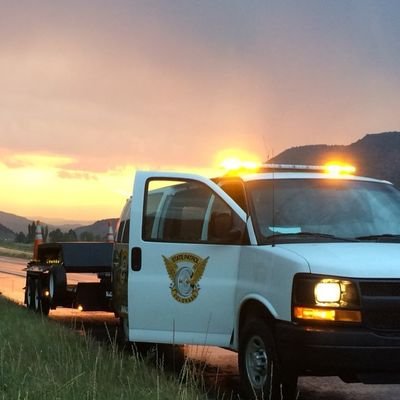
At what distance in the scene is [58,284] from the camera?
1091cm

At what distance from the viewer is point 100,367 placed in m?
6.41

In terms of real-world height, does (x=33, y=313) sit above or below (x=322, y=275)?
below

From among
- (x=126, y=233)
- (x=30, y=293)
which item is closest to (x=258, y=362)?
(x=126, y=233)

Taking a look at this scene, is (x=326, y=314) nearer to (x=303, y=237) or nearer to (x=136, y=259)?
(x=303, y=237)

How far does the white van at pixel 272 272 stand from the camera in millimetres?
5277

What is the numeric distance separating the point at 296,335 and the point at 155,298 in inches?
66.3

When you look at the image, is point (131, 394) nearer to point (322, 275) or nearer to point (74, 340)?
point (322, 275)

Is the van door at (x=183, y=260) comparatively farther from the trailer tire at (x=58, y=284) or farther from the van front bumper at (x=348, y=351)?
the trailer tire at (x=58, y=284)

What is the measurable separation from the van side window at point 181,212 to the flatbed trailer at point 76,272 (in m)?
3.70

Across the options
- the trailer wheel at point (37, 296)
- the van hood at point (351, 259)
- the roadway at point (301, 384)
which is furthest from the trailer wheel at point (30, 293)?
the van hood at point (351, 259)

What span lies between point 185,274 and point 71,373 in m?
1.28

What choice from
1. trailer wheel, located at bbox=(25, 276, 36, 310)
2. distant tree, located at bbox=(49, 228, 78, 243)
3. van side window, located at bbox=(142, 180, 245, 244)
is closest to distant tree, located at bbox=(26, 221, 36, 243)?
distant tree, located at bbox=(49, 228, 78, 243)

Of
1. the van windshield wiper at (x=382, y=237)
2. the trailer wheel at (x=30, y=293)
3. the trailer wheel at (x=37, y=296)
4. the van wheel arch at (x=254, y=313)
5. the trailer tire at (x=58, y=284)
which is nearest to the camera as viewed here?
the van wheel arch at (x=254, y=313)

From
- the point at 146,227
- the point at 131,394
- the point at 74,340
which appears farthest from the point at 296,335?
the point at 74,340
